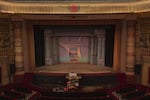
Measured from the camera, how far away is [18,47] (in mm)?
14000

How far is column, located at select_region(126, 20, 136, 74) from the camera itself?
13.6 m

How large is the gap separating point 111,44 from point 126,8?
470 cm

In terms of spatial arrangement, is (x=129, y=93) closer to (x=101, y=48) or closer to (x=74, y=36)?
(x=101, y=48)

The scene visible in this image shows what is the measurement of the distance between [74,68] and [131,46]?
4540 mm

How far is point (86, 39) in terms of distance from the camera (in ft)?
56.0

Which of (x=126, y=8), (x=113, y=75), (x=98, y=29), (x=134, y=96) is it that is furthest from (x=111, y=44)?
(x=134, y=96)

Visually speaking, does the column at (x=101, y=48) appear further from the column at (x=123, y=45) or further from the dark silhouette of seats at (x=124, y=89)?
the dark silhouette of seats at (x=124, y=89)

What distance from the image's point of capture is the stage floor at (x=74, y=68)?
49.8 ft

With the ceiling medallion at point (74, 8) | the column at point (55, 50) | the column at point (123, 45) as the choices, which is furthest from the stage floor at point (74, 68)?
the ceiling medallion at point (74, 8)

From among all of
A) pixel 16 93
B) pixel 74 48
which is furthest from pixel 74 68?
pixel 16 93

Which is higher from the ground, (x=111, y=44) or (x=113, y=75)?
(x=111, y=44)

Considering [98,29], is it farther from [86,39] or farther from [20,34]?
[20,34]

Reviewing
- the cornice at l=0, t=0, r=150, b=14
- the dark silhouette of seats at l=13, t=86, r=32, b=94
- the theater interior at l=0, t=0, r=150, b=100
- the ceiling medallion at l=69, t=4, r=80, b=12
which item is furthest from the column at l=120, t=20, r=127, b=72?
the dark silhouette of seats at l=13, t=86, r=32, b=94

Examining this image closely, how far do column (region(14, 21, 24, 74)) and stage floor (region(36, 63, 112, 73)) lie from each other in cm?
152
